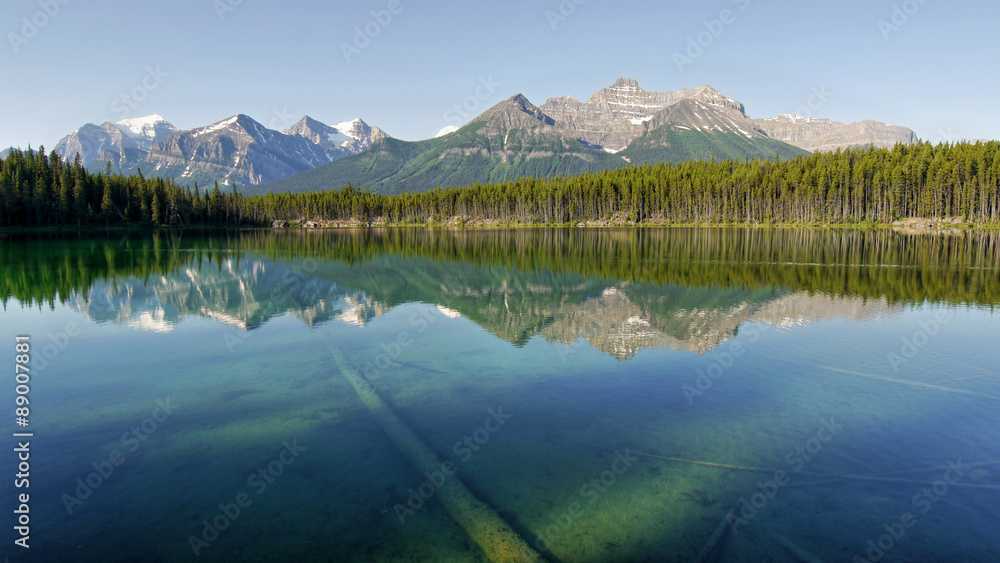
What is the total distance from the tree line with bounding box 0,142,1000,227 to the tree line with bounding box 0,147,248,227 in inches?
11.4

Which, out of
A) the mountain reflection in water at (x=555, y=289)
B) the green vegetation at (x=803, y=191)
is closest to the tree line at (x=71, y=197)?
the mountain reflection in water at (x=555, y=289)

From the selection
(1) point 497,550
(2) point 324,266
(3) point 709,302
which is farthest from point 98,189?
(1) point 497,550

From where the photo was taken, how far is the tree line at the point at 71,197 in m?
133

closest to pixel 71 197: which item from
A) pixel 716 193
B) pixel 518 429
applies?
pixel 518 429

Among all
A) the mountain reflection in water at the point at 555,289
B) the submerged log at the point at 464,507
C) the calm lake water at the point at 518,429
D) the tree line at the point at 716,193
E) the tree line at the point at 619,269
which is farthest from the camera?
the tree line at the point at 716,193

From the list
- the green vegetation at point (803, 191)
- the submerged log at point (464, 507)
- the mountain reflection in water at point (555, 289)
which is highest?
the green vegetation at point (803, 191)

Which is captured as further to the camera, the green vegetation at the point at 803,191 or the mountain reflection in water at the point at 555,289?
the green vegetation at the point at 803,191

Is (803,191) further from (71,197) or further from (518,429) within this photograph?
(71,197)

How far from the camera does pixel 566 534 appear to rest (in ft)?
34.7

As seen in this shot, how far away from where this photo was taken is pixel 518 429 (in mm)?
15891

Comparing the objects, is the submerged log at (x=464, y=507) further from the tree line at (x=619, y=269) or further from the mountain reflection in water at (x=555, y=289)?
the tree line at (x=619, y=269)

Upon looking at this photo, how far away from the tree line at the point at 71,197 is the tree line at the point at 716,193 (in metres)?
0.29

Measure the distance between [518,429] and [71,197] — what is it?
583ft

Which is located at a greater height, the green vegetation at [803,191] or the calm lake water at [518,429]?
the green vegetation at [803,191]
